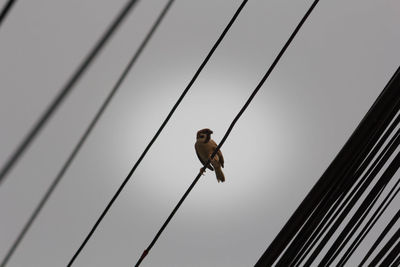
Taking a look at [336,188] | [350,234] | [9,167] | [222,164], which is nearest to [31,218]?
[9,167]

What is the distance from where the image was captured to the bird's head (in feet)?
41.4

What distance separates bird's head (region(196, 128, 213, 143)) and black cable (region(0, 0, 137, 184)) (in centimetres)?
1141

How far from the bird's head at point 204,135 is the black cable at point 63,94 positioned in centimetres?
1141

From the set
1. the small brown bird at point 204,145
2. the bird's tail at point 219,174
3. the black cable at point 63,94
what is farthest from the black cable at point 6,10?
the bird's tail at point 219,174

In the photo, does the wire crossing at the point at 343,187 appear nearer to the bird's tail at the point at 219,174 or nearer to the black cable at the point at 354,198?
the black cable at the point at 354,198

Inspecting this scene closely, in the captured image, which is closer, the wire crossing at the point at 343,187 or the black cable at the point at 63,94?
the black cable at the point at 63,94

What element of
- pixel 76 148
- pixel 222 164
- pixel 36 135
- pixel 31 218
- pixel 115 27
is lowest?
pixel 222 164

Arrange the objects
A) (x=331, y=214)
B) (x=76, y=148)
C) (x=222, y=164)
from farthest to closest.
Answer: (x=222, y=164) < (x=331, y=214) < (x=76, y=148)

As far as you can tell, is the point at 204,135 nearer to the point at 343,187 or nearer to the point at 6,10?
the point at 343,187

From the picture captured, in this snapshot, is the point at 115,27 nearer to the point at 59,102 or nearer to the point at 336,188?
the point at 59,102

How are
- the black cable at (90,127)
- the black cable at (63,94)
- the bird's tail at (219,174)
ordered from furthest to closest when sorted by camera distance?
the bird's tail at (219,174) < the black cable at (90,127) < the black cable at (63,94)

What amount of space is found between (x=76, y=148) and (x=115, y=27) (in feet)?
2.90

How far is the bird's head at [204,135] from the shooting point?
12.6 meters

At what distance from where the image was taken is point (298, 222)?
3.51 metres
